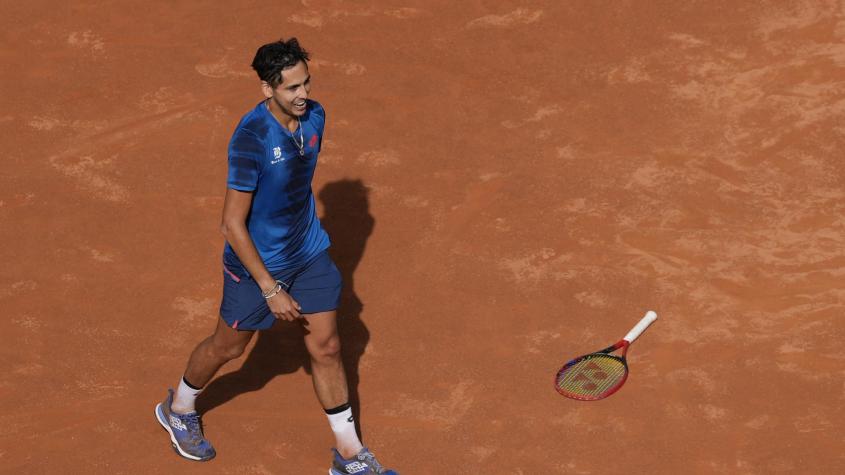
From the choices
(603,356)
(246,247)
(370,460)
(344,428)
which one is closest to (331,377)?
(344,428)

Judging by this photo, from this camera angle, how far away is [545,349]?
30.9 ft

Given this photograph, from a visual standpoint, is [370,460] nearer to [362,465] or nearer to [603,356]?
[362,465]

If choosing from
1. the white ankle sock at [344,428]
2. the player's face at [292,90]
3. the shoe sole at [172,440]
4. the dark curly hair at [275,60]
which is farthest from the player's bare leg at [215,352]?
the dark curly hair at [275,60]

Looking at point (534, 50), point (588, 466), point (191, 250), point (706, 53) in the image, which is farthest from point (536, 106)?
point (588, 466)

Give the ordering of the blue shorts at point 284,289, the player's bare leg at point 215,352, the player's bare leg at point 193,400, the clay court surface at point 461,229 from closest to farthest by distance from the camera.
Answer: the blue shorts at point 284,289
the player's bare leg at point 215,352
the player's bare leg at point 193,400
the clay court surface at point 461,229

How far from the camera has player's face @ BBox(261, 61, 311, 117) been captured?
763 cm

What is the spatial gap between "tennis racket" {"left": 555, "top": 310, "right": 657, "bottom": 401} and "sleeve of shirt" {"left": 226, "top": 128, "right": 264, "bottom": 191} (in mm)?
2708

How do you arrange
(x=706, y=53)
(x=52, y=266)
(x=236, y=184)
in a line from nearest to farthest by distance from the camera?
(x=236, y=184) < (x=52, y=266) < (x=706, y=53)

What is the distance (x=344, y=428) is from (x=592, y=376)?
178cm

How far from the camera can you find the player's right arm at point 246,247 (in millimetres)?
7652

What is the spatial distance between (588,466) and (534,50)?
486cm

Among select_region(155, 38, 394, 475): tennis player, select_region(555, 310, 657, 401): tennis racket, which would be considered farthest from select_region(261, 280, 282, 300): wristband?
select_region(555, 310, 657, 401): tennis racket

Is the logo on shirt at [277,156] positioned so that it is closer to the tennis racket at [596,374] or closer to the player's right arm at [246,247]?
the player's right arm at [246,247]

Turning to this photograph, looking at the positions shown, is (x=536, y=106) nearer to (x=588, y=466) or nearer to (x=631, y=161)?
(x=631, y=161)
